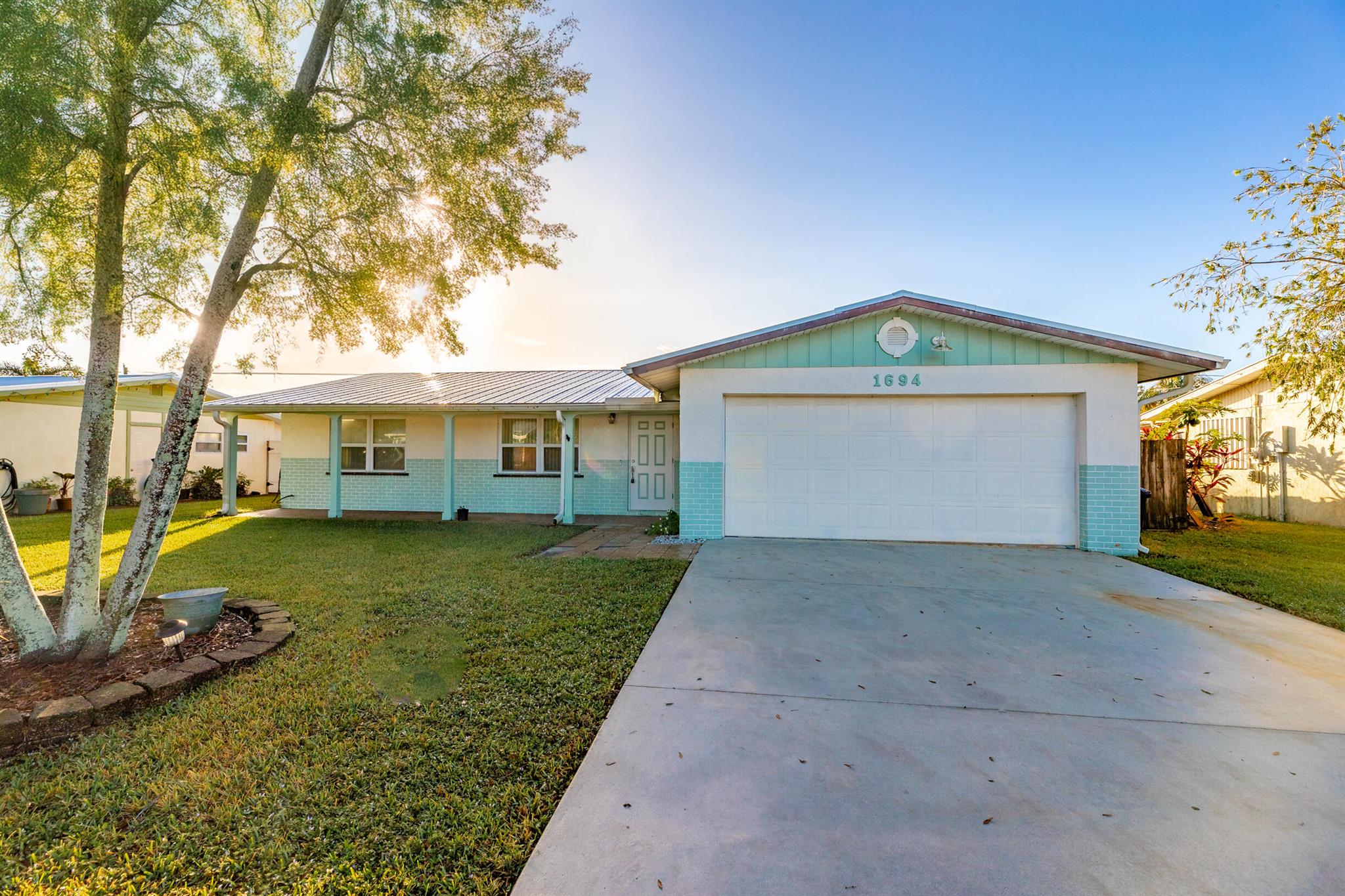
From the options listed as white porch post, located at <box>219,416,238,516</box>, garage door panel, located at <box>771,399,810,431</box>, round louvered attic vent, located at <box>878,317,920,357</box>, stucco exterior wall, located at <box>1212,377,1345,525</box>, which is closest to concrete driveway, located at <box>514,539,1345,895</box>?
garage door panel, located at <box>771,399,810,431</box>

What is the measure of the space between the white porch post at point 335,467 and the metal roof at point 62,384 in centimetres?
240

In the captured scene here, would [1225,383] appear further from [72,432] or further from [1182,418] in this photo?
[72,432]

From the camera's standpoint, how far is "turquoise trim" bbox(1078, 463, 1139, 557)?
7328mm

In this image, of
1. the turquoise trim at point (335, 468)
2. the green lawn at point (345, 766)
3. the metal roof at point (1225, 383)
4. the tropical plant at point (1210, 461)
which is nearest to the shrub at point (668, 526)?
the green lawn at point (345, 766)

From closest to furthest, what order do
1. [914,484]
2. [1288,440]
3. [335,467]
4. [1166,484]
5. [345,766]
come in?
[345,766]
[914,484]
[1166,484]
[1288,440]
[335,467]

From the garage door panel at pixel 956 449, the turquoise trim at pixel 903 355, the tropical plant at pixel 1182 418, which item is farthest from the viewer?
the tropical plant at pixel 1182 418

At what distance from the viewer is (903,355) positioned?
7.75 metres

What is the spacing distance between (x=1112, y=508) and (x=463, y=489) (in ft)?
40.3

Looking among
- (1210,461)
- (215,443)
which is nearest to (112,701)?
(215,443)

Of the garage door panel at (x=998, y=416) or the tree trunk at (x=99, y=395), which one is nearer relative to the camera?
the tree trunk at (x=99, y=395)

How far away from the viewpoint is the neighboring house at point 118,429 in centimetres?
1261

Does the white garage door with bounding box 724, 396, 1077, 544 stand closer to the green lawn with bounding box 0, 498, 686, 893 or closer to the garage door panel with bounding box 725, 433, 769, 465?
the garage door panel with bounding box 725, 433, 769, 465

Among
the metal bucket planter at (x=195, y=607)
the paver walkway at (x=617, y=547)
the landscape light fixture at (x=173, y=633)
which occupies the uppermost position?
the metal bucket planter at (x=195, y=607)

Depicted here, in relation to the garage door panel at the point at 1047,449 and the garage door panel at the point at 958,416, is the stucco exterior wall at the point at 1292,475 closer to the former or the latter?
the garage door panel at the point at 1047,449
